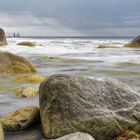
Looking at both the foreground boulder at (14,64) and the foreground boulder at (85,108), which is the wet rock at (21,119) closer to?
the foreground boulder at (85,108)

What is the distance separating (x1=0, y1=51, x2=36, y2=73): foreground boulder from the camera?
1030 centimetres

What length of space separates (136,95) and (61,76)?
3.14 ft

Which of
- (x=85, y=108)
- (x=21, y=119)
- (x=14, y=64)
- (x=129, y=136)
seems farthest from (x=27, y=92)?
(x=14, y=64)

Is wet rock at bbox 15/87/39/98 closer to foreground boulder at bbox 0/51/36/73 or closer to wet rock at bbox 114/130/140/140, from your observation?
wet rock at bbox 114/130/140/140

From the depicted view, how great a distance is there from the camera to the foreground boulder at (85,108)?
3.95m

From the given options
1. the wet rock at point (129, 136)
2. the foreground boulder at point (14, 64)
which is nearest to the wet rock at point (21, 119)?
the wet rock at point (129, 136)

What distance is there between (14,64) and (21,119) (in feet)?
20.9

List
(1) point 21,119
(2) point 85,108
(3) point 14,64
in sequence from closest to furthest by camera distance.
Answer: (2) point 85,108 < (1) point 21,119 < (3) point 14,64

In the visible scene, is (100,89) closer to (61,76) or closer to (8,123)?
(61,76)

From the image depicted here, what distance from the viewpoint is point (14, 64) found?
34.6 ft

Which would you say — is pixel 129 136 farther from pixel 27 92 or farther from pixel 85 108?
pixel 27 92

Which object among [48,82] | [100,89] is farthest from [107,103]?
[48,82]

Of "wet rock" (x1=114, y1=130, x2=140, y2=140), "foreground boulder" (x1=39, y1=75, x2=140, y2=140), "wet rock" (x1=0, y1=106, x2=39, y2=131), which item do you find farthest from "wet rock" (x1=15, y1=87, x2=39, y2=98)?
"wet rock" (x1=114, y1=130, x2=140, y2=140)

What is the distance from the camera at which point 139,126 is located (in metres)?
4.05
